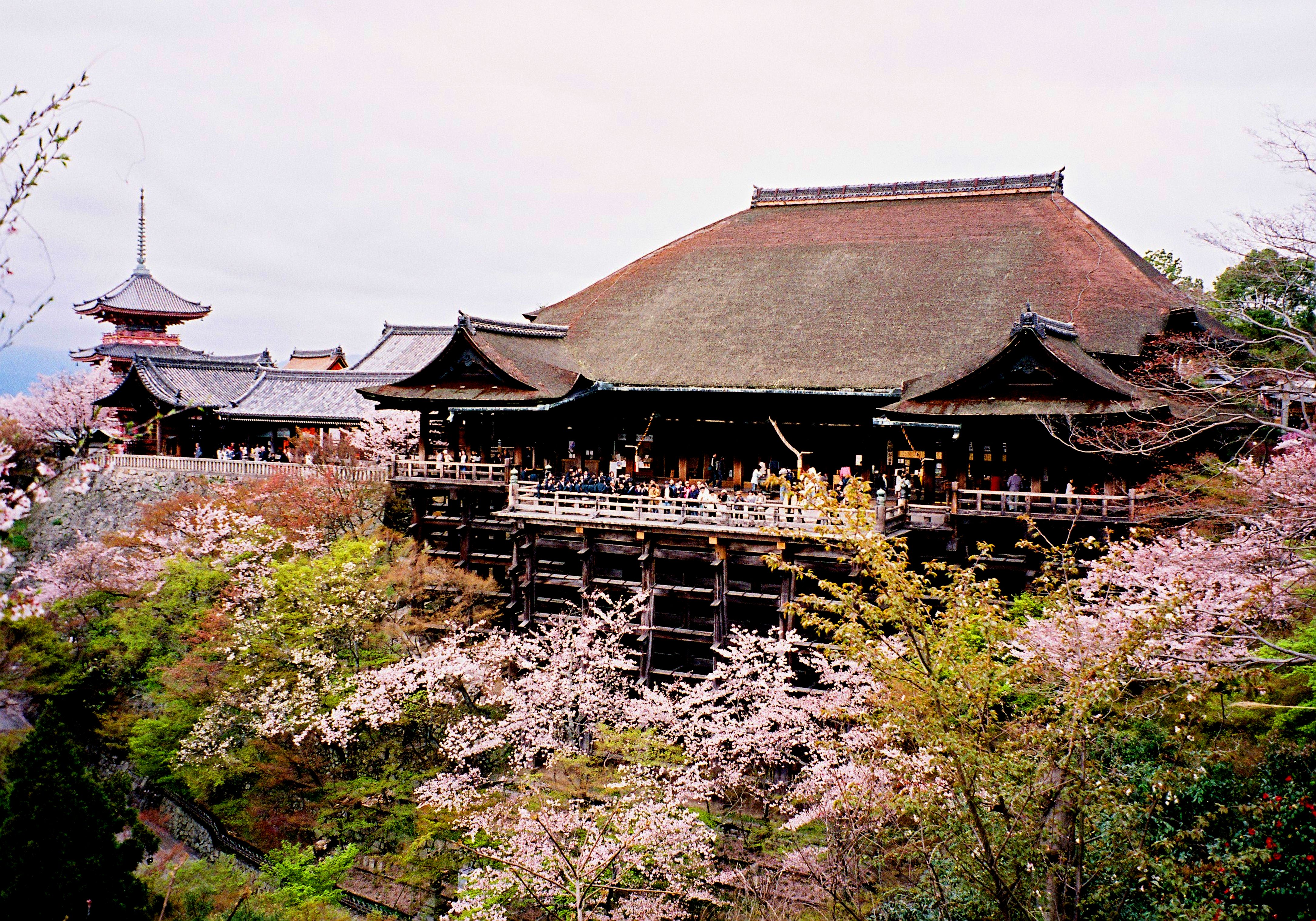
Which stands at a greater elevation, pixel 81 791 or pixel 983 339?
pixel 983 339

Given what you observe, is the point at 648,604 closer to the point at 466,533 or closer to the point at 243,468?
the point at 466,533

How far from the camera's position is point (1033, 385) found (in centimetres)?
1836

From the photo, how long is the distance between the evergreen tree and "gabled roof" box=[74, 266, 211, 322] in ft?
143

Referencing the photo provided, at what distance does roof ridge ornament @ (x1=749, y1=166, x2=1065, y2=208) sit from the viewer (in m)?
26.8

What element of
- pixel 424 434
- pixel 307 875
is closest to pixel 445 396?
pixel 424 434

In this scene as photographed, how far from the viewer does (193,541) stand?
80.6ft

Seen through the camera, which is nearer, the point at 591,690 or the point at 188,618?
the point at 591,690

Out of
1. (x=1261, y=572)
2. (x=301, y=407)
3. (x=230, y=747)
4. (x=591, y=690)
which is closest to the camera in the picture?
(x=1261, y=572)

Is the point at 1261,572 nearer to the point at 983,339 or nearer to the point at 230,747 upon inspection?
the point at 983,339

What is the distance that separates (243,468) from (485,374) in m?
13.3

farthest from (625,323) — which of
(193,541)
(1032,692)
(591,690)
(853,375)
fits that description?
(1032,692)

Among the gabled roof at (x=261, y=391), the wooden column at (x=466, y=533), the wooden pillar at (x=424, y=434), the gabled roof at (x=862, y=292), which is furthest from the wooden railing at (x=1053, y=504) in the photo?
the gabled roof at (x=261, y=391)

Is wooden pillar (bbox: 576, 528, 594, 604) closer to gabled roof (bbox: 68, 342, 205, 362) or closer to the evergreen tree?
the evergreen tree

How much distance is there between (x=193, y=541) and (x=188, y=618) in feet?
10.5
